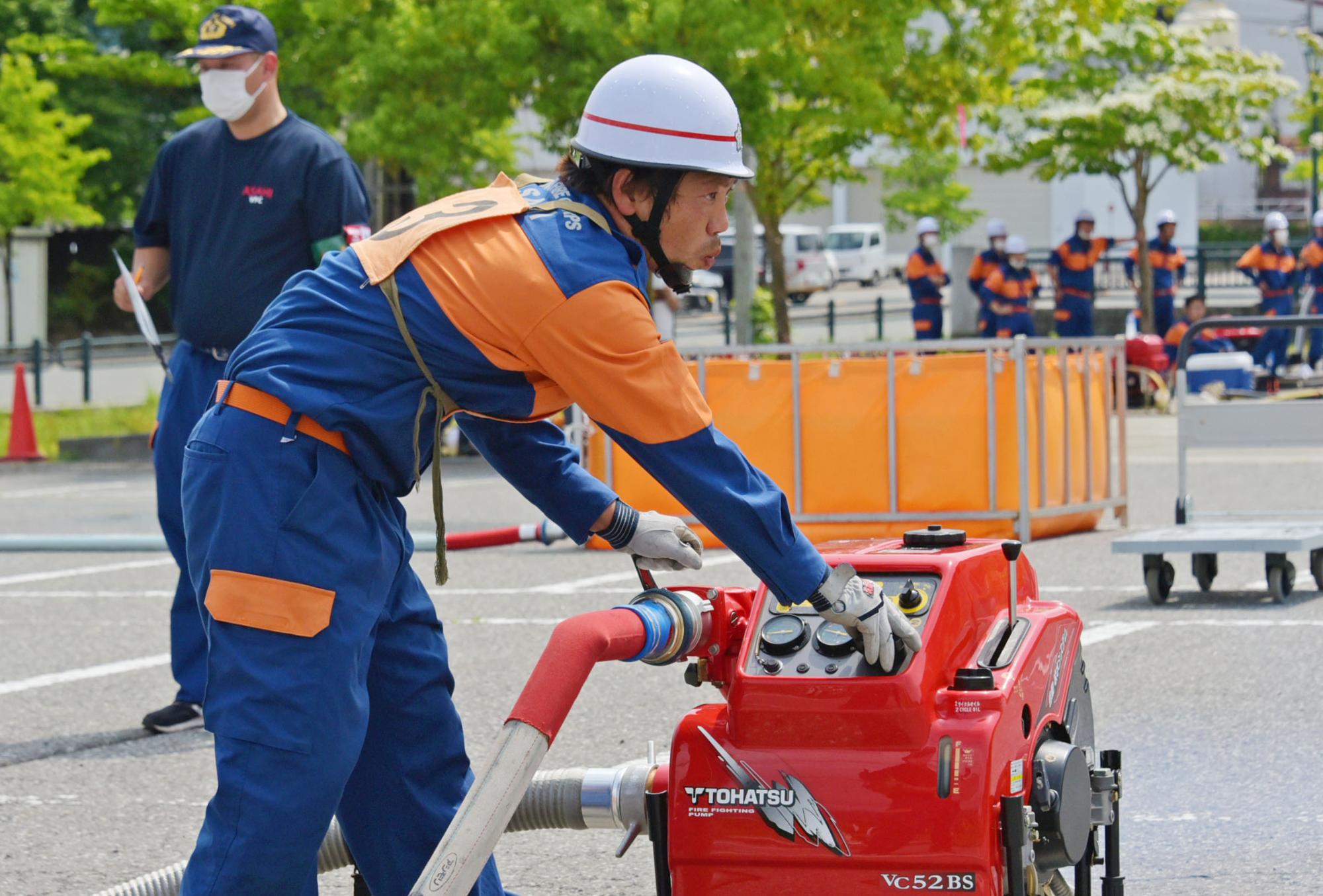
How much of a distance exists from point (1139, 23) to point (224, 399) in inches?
986

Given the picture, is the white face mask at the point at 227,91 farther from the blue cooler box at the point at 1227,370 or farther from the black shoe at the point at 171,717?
the blue cooler box at the point at 1227,370

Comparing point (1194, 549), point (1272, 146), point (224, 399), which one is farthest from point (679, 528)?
point (1272, 146)

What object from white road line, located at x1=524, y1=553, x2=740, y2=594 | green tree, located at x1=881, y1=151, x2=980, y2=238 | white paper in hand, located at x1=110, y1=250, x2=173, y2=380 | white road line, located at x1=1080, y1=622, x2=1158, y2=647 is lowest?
white road line, located at x1=524, y1=553, x2=740, y2=594

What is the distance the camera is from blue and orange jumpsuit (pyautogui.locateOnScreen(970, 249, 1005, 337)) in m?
22.2

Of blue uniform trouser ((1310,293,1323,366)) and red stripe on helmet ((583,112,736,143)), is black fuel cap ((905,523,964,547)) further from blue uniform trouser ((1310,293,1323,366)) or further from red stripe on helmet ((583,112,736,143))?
blue uniform trouser ((1310,293,1323,366))

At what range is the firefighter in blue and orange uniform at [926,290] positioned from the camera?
22828 mm

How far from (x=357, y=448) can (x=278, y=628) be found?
1.05 ft

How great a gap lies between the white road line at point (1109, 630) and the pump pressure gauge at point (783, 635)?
3.93 meters

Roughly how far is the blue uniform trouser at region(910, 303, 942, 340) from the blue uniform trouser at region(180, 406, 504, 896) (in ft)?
66.2

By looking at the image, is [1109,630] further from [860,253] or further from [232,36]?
[860,253]

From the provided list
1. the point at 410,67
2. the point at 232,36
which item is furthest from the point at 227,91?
the point at 410,67

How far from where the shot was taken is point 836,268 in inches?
2023

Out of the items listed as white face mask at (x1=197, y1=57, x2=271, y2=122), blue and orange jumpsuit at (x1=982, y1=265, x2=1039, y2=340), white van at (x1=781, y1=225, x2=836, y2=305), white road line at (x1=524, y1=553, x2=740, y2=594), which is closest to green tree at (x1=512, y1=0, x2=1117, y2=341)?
blue and orange jumpsuit at (x1=982, y1=265, x2=1039, y2=340)

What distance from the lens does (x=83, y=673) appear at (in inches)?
283
